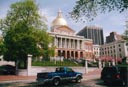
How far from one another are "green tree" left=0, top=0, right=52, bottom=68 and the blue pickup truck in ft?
51.2

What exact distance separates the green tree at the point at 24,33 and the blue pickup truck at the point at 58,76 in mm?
15599

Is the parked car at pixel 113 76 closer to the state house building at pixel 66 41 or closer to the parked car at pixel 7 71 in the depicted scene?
the parked car at pixel 7 71

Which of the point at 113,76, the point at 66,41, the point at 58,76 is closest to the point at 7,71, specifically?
the point at 58,76

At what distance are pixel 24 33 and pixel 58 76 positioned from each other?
1794 centimetres

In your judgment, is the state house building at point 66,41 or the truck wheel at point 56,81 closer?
the truck wheel at point 56,81

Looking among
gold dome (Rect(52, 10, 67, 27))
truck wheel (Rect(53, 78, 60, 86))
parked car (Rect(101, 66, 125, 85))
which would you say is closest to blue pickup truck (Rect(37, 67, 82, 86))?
truck wheel (Rect(53, 78, 60, 86))

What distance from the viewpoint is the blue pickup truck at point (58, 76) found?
20297 mm

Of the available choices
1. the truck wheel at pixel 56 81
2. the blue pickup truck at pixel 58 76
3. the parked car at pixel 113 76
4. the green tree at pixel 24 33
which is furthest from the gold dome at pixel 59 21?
the parked car at pixel 113 76

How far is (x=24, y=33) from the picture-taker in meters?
37.2

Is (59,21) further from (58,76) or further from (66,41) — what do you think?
(58,76)

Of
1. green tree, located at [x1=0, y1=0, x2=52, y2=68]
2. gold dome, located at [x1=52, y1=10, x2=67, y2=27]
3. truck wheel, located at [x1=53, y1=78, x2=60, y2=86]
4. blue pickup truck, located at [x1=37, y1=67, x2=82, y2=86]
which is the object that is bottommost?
truck wheel, located at [x1=53, y1=78, x2=60, y2=86]

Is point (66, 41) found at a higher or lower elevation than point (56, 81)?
higher

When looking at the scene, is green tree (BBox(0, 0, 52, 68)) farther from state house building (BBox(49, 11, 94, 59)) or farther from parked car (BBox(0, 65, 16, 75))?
state house building (BBox(49, 11, 94, 59))

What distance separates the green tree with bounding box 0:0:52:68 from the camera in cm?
3694
